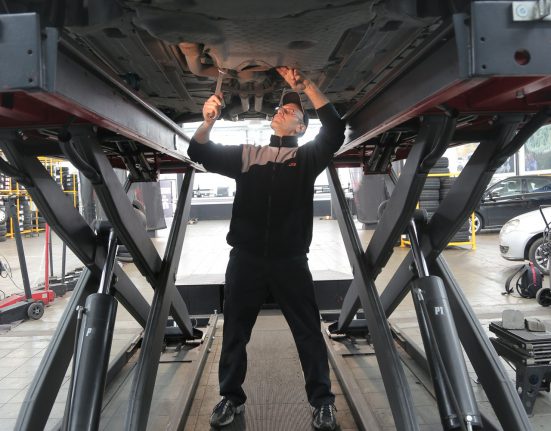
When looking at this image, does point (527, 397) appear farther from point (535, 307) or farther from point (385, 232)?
point (535, 307)

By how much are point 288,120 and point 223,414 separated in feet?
5.25

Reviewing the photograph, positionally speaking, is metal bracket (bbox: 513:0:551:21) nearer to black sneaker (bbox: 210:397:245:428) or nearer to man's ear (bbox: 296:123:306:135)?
man's ear (bbox: 296:123:306:135)

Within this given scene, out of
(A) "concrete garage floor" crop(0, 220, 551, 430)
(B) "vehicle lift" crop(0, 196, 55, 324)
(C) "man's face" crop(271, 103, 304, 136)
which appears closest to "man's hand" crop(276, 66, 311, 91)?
(C) "man's face" crop(271, 103, 304, 136)

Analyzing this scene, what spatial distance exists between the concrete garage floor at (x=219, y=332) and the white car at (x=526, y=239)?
42 cm

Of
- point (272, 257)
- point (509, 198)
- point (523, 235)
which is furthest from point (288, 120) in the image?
point (509, 198)

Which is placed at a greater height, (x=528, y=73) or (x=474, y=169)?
(x=528, y=73)

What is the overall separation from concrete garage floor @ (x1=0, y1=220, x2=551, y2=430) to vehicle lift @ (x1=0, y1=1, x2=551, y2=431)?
0.58 meters

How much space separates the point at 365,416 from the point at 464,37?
1.85m

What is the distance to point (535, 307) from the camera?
4812 millimetres

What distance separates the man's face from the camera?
7.54 feet

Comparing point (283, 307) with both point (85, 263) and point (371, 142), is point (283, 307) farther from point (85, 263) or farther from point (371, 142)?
point (371, 142)

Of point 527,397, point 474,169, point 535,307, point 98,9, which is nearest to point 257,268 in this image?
point 474,169

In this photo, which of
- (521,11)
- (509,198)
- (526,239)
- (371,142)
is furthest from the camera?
(509,198)

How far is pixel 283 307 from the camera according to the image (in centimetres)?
228
